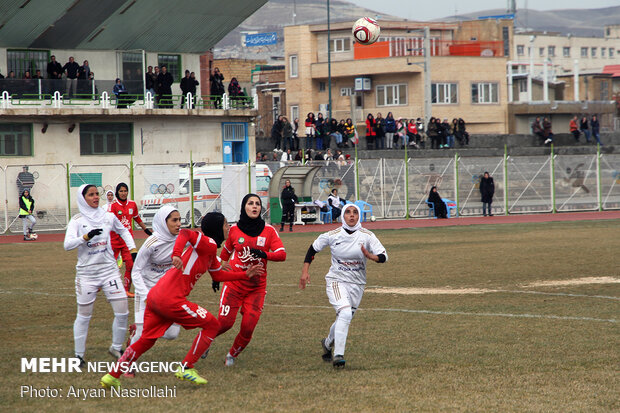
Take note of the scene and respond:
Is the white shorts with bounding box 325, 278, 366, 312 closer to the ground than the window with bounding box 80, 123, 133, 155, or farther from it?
closer to the ground

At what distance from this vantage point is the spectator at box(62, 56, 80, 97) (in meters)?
40.7

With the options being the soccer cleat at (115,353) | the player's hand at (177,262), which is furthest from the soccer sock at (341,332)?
the soccer cleat at (115,353)

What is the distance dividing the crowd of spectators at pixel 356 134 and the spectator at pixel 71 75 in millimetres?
10707

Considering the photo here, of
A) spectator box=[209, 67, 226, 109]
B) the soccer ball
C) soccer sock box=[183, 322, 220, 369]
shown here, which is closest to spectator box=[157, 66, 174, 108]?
spectator box=[209, 67, 226, 109]

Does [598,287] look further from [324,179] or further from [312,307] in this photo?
[324,179]

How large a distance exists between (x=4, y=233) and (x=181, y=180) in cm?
703

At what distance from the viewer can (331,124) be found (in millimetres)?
47281

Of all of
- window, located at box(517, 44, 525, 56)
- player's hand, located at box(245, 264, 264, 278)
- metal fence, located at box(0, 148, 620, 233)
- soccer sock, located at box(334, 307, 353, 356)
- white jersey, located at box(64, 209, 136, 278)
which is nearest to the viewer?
player's hand, located at box(245, 264, 264, 278)

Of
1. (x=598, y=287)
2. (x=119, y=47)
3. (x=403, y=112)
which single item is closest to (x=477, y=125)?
(x=403, y=112)

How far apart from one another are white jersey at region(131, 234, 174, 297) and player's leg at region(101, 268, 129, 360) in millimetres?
201

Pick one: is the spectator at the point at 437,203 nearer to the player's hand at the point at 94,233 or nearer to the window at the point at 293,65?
the player's hand at the point at 94,233

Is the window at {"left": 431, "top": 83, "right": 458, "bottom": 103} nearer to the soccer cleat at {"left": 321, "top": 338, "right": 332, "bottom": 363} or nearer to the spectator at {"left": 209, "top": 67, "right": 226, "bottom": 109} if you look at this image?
the spectator at {"left": 209, "top": 67, "right": 226, "bottom": 109}

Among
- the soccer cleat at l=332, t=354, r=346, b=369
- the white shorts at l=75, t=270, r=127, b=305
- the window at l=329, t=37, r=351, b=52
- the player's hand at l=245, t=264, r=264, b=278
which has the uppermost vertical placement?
the window at l=329, t=37, r=351, b=52

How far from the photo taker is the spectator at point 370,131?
46.3 meters
